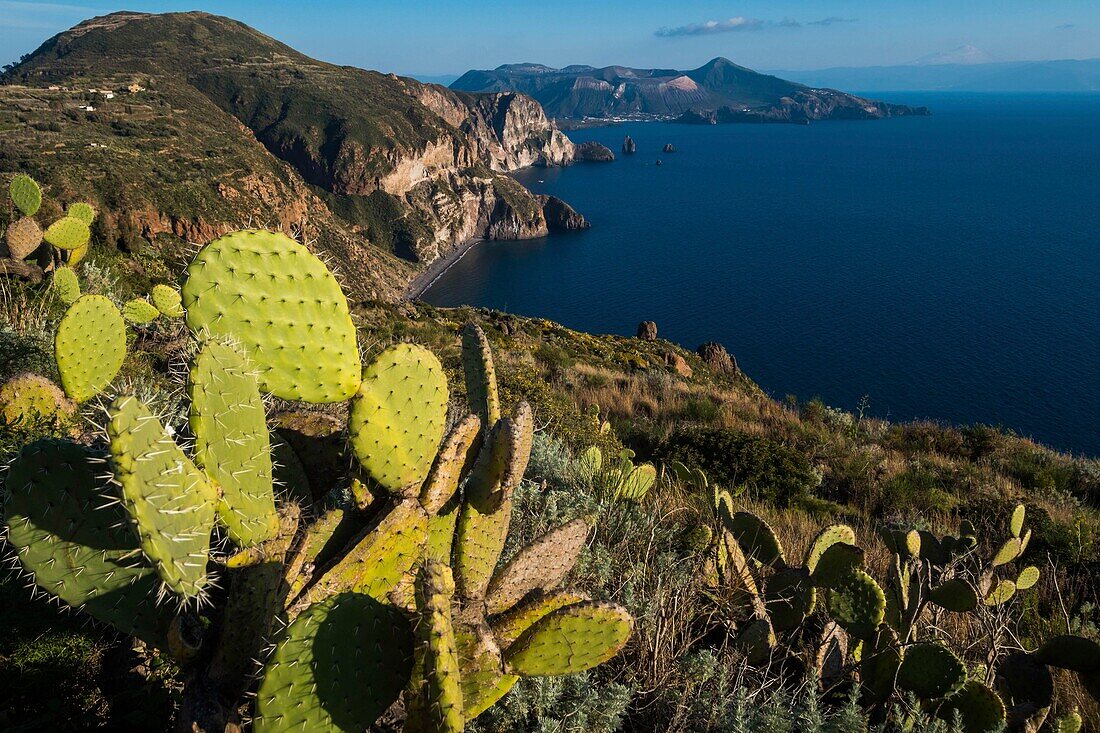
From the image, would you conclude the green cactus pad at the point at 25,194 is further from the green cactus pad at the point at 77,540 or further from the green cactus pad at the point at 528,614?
the green cactus pad at the point at 528,614

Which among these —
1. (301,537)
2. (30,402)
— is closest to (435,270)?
(30,402)

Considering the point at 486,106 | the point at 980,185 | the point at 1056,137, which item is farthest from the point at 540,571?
the point at 1056,137

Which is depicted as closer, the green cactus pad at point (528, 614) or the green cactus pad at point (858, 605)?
the green cactus pad at point (528, 614)

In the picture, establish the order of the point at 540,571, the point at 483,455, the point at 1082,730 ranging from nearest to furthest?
the point at 483,455 < the point at 540,571 < the point at 1082,730

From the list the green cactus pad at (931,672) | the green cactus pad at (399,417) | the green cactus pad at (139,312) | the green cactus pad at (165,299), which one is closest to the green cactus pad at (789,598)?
the green cactus pad at (931,672)

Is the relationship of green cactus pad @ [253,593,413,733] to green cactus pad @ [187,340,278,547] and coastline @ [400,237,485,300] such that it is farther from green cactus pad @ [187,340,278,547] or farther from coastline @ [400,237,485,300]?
coastline @ [400,237,485,300]

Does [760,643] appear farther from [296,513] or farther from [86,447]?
[86,447]
